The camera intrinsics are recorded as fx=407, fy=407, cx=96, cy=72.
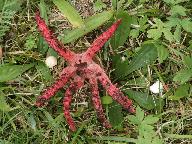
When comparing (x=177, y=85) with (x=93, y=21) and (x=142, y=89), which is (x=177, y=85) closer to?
(x=142, y=89)

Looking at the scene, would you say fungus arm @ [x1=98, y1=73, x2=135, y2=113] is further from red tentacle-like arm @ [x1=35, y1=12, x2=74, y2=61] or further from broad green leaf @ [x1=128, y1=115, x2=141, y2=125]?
red tentacle-like arm @ [x1=35, y1=12, x2=74, y2=61]

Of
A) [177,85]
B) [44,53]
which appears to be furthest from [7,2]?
[177,85]

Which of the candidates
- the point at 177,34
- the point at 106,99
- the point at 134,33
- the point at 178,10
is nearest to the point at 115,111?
the point at 106,99

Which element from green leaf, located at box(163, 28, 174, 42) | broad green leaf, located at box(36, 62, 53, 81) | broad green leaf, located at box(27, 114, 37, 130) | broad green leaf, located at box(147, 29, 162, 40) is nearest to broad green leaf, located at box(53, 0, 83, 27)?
broad green leaf, located at box(36, 62, 53, 81)

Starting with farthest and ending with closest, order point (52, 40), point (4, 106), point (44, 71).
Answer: point (44, 71) < point (4, 106) < point (52, 40)

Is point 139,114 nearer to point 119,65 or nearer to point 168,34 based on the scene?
point 119,65

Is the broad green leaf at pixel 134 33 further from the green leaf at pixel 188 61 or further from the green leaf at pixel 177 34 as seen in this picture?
the green leaf at pixel 188 61

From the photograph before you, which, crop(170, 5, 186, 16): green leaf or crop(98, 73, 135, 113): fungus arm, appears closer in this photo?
crop(98, 73, 135, 113): fungus arm
